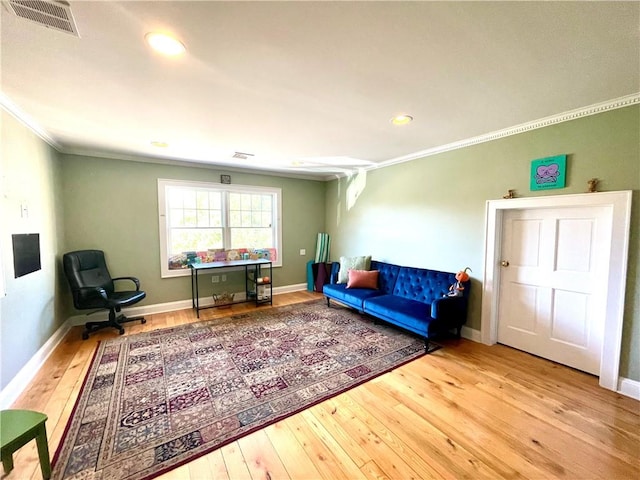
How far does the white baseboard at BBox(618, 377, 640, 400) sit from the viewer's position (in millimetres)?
2156

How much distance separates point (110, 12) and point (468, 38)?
1825 mm

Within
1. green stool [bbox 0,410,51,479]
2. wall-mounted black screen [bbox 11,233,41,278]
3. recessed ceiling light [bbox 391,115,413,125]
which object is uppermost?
recessed ceiling light [bbox 391,115,413,125]


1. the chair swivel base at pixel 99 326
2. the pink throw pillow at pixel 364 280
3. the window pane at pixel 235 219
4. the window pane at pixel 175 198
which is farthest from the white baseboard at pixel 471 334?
the window pane at pixel 175 198

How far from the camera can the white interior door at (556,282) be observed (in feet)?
7.97

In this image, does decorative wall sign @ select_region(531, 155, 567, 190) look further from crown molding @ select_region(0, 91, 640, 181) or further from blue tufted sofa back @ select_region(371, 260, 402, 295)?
blue tufted sofa back @ select_region(371, 260, 402, 295)

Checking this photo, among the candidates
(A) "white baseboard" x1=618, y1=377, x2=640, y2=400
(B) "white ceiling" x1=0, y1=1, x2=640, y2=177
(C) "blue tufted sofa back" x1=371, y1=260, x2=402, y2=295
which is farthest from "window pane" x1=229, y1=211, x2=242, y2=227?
(A) "white baseboard" x1=618, y1=377, x2=640, y2=400

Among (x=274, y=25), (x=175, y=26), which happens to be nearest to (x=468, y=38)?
(x=274, y=25)

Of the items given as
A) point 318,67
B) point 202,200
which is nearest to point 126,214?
point 202,200

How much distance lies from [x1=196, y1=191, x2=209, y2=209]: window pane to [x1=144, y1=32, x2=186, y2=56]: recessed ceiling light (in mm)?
3225

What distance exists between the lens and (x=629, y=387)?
219 cm

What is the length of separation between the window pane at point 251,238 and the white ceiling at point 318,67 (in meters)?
2.25

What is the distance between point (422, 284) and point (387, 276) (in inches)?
24.6

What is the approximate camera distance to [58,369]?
2576 mm

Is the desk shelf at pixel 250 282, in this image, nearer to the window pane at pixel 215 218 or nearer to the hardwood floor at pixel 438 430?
the window pane at pixel 215 218
